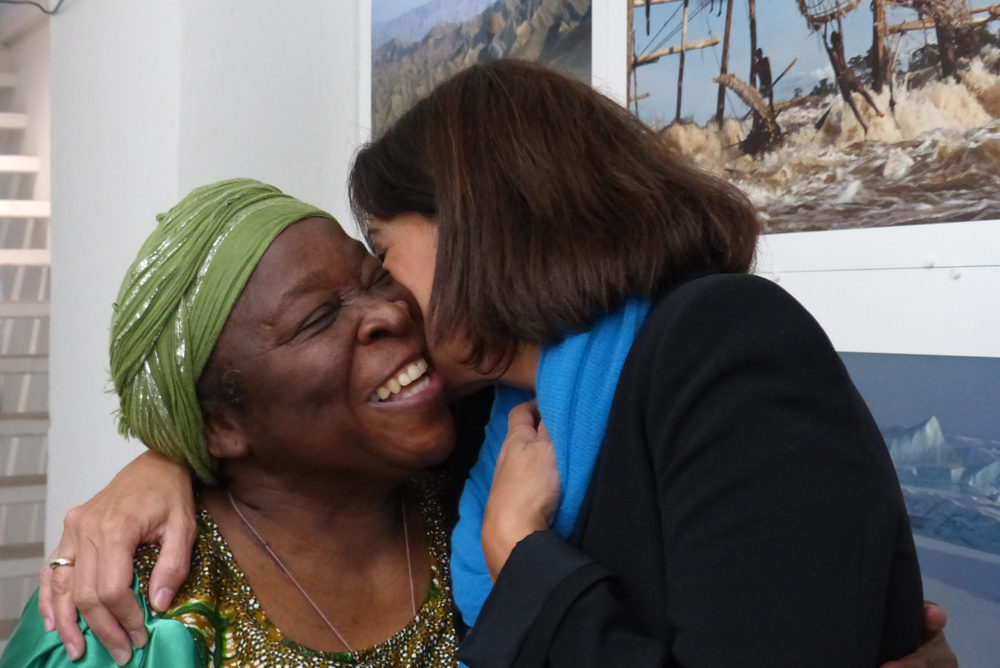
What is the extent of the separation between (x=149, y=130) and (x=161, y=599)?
1590 millimetres

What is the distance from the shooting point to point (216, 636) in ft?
4.14

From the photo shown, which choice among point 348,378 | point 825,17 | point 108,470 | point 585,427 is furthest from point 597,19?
point 108,470

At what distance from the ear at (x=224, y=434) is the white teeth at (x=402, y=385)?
0.65 ft

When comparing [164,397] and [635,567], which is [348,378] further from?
[635,567]

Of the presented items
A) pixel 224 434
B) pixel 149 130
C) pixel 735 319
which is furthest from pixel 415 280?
pixel 149 130

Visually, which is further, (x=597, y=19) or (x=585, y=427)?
(x=597, y=19)

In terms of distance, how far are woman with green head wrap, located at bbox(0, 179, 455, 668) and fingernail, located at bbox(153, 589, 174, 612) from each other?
0.01m

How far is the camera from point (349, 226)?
2865mm

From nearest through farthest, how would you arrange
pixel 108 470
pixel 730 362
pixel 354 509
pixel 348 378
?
1. pixel 730 362
2. pixel 348 378
3. pixel 354 509
4. pixel 108 470

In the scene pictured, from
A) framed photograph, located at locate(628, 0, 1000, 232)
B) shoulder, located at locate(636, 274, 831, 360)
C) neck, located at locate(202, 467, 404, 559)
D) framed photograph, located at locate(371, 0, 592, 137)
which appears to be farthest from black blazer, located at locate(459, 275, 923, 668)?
framed photograph, located at locate(371, 0, 592, 137)

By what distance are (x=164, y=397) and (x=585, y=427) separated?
60 centimetres

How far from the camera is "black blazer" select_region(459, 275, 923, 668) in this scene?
92 centimetres

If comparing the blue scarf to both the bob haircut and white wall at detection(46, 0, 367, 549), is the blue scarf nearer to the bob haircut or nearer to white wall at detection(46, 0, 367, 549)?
the bob haircut

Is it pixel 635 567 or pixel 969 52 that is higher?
pixel 969 52
